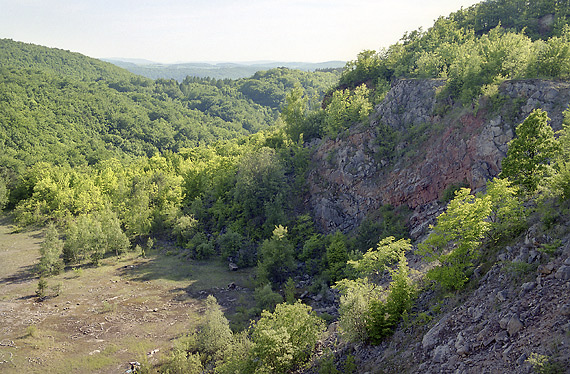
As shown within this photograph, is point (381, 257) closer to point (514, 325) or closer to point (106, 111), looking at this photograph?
point (514, 325)

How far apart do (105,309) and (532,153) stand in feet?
109

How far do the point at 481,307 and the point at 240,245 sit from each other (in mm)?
29989

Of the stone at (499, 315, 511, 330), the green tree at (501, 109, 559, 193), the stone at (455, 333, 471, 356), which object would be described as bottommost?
the stone at (455, 333, 471, 356)

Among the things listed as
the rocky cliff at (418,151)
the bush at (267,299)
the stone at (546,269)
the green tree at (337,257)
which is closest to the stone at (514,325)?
the stone at (546,269)

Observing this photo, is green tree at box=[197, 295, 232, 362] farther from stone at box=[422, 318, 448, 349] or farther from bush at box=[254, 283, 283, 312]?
stone at box=[422, 318, 448, 349]

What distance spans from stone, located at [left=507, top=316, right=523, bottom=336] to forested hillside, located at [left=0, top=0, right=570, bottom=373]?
0.04 m

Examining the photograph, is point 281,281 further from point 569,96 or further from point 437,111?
point 569,96

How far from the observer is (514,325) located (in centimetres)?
1205

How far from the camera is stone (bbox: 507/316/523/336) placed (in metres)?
11.9

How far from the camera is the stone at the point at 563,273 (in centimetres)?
1213

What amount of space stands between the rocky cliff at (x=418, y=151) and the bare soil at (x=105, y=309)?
1327 centimetres

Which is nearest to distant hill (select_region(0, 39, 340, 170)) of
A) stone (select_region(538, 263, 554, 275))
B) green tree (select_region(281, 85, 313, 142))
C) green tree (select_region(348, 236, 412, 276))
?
green tree (select_region(281, 85, 313, 142))

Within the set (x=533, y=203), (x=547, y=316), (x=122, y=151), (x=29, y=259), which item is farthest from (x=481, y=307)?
(x=122, y=151)

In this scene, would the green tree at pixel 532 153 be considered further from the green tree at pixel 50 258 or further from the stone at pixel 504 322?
the green tree at pixel 50 258
